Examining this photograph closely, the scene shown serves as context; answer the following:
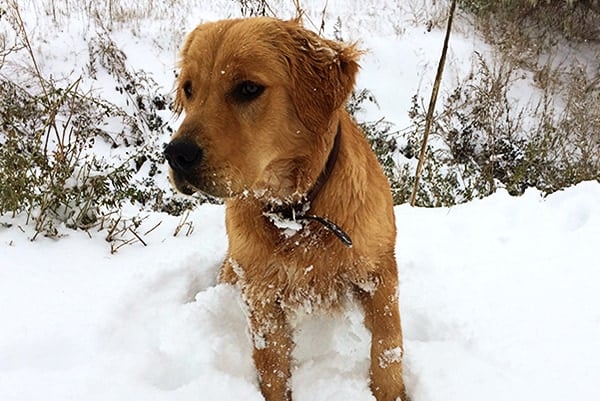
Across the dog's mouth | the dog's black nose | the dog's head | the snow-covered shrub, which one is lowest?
the dog's mouth

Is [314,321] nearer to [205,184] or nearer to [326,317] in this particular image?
[326,317]

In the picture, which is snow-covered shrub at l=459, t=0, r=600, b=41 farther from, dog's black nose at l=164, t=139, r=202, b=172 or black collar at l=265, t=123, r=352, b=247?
dog's black nose at l=164, t=139, r=202, b=172

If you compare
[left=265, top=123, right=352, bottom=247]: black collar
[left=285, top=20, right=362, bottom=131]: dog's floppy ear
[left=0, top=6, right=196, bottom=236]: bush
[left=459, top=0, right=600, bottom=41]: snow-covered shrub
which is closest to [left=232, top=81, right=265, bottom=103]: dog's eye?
[left=285, top=20, right=362, bottom=131]: dog's floppy ear

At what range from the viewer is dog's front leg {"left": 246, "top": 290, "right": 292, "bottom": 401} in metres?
2.54

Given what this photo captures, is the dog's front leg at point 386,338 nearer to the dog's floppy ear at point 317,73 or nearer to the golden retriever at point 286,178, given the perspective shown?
the golden retriever at point 286,178

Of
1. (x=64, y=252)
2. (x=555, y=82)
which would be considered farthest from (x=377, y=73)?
(x=64, y=252)

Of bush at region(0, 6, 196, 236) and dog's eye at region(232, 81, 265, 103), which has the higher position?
bush at region(0, 6, 196, 236)

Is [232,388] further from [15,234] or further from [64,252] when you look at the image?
[15,234]

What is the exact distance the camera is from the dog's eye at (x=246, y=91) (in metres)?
1.98

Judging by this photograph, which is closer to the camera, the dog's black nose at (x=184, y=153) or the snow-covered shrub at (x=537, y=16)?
the dog's black nose at (x=184, y=153)

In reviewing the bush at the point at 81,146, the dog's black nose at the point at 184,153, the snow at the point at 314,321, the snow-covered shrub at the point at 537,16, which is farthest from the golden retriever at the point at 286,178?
the snow-covered shrub at the point at 537,16

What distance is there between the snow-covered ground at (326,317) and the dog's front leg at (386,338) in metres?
0.09

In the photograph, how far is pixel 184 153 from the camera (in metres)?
1.82

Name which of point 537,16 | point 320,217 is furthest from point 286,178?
point 537,16
